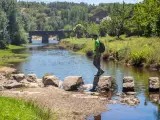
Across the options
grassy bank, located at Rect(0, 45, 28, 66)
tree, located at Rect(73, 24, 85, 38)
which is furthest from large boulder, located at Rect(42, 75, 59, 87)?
tree, located at Rect(73, 24, 85, 38)

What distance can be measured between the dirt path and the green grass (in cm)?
138

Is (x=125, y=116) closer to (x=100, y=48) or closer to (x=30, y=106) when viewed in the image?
(x=30, y=106)

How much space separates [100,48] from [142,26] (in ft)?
160

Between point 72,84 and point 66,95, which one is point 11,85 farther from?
point 66,95

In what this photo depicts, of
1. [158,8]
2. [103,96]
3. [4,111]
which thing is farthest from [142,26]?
[4,111]

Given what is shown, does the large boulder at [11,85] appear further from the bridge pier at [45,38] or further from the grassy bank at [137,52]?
the bridge pier at [45,38]

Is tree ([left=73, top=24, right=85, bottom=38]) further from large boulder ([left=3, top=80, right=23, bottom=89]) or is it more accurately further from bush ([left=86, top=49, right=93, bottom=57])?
large boulder ([left=3, top=80, right=23, bottom=89])

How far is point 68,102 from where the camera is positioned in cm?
2261

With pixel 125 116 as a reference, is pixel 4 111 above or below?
above

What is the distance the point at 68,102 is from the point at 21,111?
7.01 meters

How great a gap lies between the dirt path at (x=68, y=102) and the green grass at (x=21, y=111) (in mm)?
1381

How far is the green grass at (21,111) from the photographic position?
1468 cm

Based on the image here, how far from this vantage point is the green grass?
14677 mm

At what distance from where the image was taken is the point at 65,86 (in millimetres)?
28281
